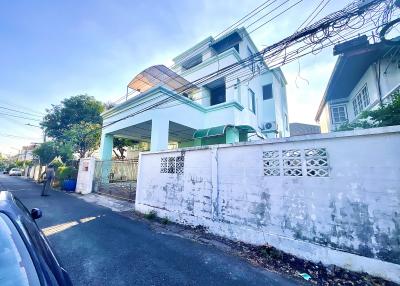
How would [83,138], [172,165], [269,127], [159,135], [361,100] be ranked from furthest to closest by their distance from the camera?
[83,138], [269,127], [361,100], [159,135], [172,165]

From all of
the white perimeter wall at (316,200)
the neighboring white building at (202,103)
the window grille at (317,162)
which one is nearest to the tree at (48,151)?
the neighboring white building at (202,103)

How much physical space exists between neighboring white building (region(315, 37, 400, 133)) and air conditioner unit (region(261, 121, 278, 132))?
3.60m

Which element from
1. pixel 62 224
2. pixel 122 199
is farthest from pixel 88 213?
pixel 122 199

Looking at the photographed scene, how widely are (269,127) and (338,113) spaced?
14.5 ft

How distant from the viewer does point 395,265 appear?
2713 mm

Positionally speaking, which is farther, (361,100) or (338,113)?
(338,113)

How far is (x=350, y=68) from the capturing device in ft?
27.5

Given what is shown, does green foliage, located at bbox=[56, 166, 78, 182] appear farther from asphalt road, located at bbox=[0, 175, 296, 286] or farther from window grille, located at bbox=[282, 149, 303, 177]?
window grille, located at bbox=[282, 149, 303, 177]

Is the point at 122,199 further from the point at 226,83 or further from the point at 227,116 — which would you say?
the point at 226,83

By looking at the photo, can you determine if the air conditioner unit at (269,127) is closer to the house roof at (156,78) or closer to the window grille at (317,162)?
the house roof at (156,78)

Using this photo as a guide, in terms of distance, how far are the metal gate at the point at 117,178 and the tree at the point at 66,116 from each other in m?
11.2

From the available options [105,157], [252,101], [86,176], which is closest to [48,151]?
[86,176]

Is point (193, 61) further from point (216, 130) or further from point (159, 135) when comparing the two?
point (159, 135)

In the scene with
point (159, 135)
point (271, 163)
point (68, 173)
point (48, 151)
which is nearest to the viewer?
point (271, 163)
